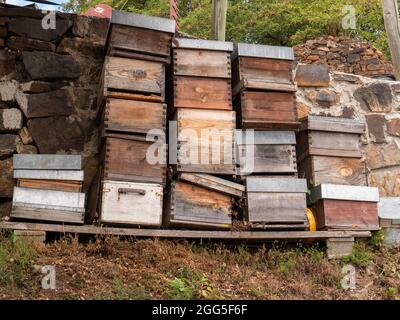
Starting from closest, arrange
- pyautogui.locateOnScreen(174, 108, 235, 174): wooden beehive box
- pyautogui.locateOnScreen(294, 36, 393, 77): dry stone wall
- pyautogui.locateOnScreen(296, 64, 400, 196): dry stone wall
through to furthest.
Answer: pyautogui.locateOnScreen(174, 108, 235, 174): wooden beehive box, pyautogui.locateOnScreen(296, 64, 400, 196): dry stone wall, pyautogui.locateOnScreen(294, 36, 393, 77): dry stone wall

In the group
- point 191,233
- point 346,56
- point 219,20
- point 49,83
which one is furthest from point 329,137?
point 346,56

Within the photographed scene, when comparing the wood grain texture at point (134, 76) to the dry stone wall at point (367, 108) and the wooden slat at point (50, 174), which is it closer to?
the wooden slat at point (50, 174)

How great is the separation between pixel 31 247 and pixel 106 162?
0.99 m

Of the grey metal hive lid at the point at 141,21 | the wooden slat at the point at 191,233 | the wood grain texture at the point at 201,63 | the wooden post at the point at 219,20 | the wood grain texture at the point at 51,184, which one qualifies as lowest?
the wooden slat at the point at 191,233

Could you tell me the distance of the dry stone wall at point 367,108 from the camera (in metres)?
6.98

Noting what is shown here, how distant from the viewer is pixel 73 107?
656 cm

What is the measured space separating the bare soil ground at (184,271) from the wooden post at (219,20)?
10.1ft

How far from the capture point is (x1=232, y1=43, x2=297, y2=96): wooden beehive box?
19.9 feet

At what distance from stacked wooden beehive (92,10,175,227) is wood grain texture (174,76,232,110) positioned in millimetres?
164

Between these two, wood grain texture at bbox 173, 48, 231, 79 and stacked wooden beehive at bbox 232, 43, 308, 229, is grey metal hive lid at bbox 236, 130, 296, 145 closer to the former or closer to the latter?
stacked wooden beehive at bbox 232, 43, 308, 229

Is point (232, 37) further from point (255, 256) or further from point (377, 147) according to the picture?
point (255, 256)

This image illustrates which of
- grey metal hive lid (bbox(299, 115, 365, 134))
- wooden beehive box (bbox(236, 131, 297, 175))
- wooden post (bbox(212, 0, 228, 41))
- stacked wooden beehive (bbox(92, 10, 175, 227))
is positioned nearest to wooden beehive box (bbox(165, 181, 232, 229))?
stacked wooden beehive (bbox(92, 10, 175, 227))

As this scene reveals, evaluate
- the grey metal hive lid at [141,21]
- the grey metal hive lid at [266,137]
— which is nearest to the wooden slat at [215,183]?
the grey metal hive lid at [266,137]

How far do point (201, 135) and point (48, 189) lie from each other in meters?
1.48
